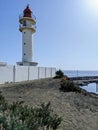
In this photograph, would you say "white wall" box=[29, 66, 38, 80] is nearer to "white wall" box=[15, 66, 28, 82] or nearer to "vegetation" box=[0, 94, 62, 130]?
"white wall" box=[15, 66, 28, 82]

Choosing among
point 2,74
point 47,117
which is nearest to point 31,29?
point 2,74

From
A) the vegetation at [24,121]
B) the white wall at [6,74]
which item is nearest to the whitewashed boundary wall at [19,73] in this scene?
the white wall at [6,74]

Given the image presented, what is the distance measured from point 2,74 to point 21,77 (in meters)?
4.40

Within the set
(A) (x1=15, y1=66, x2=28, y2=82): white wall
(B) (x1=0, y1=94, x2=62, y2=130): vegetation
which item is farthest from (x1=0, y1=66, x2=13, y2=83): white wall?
(B) (x1=0, y1=94, x2=62, y2=130): vegetation

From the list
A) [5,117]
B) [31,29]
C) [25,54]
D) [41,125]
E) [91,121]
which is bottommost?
[91,121]

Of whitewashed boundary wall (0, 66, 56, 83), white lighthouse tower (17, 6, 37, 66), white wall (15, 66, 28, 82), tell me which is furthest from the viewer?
white lighthouse tower (17, 6, 37, 66)

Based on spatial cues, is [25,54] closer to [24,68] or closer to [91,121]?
[24,68]

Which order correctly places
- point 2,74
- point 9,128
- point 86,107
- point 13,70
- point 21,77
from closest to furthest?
point 9,128 → point 86,107 → point 2,74 → point 13,70 → point 21,77

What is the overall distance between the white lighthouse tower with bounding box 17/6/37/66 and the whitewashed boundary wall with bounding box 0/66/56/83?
195cm

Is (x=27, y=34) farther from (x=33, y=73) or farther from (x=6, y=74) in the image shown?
(x=6, y=74)

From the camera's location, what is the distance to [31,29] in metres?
30.7

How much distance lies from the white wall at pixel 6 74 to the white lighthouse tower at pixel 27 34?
28.5 feet

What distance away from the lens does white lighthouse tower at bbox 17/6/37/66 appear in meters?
29.8

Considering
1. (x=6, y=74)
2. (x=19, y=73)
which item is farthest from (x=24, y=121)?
(x=19, y=73)
